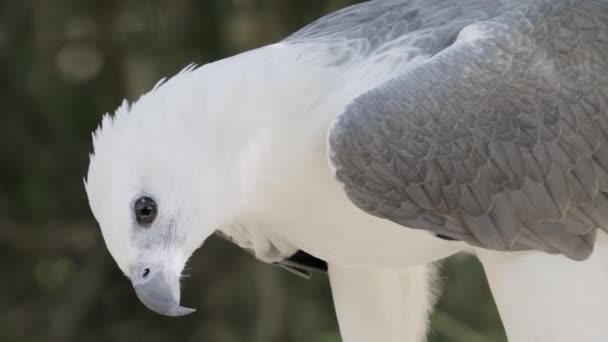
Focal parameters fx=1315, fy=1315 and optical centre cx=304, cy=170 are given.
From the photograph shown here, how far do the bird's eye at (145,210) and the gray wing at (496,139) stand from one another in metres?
0.42

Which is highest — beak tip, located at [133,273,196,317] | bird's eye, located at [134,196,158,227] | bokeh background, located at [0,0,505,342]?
bird's eye, located at [134,196,158,227]

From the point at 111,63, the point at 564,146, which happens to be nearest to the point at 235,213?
the point at 564,146

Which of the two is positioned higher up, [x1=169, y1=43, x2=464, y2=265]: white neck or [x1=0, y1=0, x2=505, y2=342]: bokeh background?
[x1=169, y1=43, x2=464, y2=265]: white neck

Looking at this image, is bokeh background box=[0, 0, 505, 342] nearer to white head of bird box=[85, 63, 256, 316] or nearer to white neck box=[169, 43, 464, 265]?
white neck box=[169, 43, 464, 265]

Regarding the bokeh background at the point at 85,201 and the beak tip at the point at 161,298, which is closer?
the beak tip at the point at 161,298

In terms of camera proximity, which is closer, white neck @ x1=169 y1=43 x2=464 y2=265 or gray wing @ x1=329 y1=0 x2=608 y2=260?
gray wing @ x1=329 y1=0 x2=608 y2=260

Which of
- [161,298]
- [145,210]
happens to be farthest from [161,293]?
[145,210]

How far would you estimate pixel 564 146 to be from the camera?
3135 millimetres

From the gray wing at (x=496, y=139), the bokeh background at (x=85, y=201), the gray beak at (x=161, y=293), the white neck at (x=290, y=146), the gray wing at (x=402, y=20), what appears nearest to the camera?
the gray beak at (x=161, y=293)

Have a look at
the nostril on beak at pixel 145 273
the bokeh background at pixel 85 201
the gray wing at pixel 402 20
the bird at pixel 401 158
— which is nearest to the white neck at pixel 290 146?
the bird at pixel 401 158

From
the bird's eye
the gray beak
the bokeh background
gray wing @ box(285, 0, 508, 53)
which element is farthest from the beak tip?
the bokeh background

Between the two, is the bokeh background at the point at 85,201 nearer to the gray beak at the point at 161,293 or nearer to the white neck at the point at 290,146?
the white neck at the point at 290,146

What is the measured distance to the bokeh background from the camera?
5.39 metres

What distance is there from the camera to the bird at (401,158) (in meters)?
2.94
